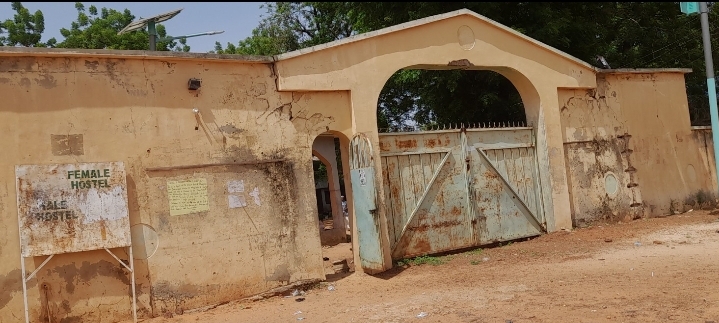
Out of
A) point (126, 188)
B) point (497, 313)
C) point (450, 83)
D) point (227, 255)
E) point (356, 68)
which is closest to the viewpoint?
point (497, 313)

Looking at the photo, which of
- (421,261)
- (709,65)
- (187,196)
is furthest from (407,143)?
(709,65)

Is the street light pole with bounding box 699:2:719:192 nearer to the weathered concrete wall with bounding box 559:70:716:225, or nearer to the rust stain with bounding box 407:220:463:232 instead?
the weathered concrete wall with bounding box 559:70:716:225

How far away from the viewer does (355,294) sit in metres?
7.96

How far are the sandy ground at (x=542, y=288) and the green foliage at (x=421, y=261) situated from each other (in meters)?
0.11

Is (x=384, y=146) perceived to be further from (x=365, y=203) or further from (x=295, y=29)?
(x=295, y=29)

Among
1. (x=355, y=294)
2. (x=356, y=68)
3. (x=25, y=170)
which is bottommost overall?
Result: (x=355, y=294)

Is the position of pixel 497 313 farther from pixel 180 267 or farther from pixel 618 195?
pixel 618 195

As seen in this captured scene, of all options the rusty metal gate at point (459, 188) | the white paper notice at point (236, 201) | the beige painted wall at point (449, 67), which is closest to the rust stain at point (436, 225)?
the rusty metal gate at point (459, 188)

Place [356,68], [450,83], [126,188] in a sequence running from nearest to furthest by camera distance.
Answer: [126,188]
[356,68]
[450,83]

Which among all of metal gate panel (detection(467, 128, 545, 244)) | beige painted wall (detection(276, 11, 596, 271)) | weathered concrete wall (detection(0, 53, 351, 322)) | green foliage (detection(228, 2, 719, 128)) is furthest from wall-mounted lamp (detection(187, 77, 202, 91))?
green foliage (detection(228, 2, 719, 128))

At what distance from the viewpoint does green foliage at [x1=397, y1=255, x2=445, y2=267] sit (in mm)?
9398

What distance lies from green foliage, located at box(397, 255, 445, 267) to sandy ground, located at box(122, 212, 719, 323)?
0.11m

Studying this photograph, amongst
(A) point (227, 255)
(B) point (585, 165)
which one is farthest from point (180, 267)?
(B) point (585, 165)

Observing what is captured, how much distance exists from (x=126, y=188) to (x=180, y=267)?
1.17 m
